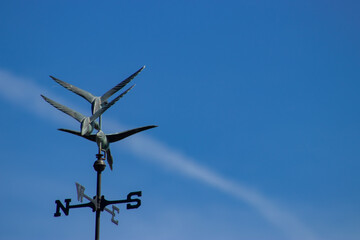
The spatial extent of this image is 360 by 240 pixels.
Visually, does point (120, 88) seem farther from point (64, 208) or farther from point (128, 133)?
Answer: point (64, 208)

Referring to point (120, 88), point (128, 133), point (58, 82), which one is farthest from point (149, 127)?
point (58, 82)

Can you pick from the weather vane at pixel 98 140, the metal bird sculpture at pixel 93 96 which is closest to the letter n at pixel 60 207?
the weather vane at pixel 98 140

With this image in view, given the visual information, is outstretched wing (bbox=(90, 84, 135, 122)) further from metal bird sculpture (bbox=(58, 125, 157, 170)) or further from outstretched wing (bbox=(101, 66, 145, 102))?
outstretched wing (bbox=(101, 66, 145, 102))

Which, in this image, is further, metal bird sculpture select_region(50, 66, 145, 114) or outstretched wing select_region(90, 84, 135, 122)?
metal bird sculpture select_region(50, 66, 145, 114)

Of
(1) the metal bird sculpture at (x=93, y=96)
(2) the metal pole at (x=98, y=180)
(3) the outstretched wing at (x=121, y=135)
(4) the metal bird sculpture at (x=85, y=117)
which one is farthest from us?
(1) the metal bird sculpture at (x=93, y=96)

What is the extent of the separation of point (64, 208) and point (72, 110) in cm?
147

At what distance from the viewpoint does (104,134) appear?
9.56 meters

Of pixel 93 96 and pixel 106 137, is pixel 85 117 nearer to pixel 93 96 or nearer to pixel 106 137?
pixel 106 137

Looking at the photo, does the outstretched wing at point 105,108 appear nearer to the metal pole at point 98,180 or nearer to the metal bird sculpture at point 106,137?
the metal bird sculpture at point 106,137

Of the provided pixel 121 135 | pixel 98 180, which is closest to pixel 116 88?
pixel 121 135

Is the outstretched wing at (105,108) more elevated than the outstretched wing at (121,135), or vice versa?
the outstretched wing at (105,108)

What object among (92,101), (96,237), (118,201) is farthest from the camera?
(92,101)

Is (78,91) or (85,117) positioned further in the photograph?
(78,91)

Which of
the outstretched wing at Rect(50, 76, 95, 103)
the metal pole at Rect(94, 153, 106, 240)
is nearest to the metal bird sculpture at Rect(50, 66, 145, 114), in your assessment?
the outstretched wing at Rect(50, 76, 95, 103)
